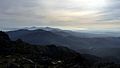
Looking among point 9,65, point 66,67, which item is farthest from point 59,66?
point 9,65

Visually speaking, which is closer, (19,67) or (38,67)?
(19,67)

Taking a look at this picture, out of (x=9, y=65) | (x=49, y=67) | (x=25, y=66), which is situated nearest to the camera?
(x=9, y=65)

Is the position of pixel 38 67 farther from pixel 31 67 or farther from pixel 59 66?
pixel 59 66

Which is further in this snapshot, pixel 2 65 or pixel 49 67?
pixel 49 67

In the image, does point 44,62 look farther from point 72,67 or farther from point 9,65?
point 9,65

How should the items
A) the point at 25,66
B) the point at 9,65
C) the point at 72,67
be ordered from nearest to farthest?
the point at 9,65, the point at 25,66, the point at 72,67

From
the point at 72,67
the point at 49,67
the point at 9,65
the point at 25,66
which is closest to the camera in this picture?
the point at 9,65

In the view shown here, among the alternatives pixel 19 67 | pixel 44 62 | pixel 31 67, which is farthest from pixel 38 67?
pixel 44 62

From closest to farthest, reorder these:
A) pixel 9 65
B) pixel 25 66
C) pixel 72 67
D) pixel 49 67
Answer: pixel 9 65 < pixel 25 66 < pixel 49 67 < pixel 72 67

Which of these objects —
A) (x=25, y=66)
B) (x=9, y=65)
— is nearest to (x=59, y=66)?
(x=25, y=66)
